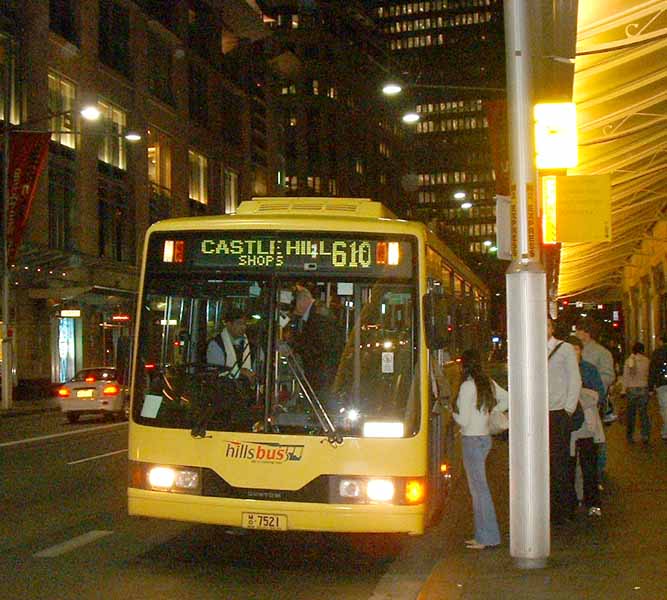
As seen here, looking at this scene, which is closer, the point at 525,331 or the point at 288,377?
the point at 525,331

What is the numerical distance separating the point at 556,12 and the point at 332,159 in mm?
86735

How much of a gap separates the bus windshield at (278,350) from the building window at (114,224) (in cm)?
3687

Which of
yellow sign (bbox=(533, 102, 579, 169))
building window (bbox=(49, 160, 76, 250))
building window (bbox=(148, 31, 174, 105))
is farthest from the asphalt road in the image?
building window (bbox=(148, 31, 174, 105))

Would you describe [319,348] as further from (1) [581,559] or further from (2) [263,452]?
(1) [581,559]

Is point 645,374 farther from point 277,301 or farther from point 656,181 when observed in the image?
point 277,301

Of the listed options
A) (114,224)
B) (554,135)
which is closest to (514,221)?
(554,135)

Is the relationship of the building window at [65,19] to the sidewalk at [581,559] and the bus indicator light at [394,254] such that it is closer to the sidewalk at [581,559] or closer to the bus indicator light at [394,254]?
the sidewalk at [581,559]

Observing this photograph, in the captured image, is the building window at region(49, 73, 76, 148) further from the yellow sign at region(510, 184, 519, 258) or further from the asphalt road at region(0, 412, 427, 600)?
the yellow sign at region(510, 184, 519, 258)

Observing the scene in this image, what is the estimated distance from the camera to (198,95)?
5706 cm

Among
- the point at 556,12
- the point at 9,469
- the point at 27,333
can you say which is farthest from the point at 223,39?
the point at 556,12

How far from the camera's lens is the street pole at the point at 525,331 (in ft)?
26.2

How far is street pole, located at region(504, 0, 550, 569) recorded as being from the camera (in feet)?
26.2

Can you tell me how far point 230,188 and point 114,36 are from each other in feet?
51.6

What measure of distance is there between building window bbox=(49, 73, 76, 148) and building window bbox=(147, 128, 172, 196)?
24.4ft
